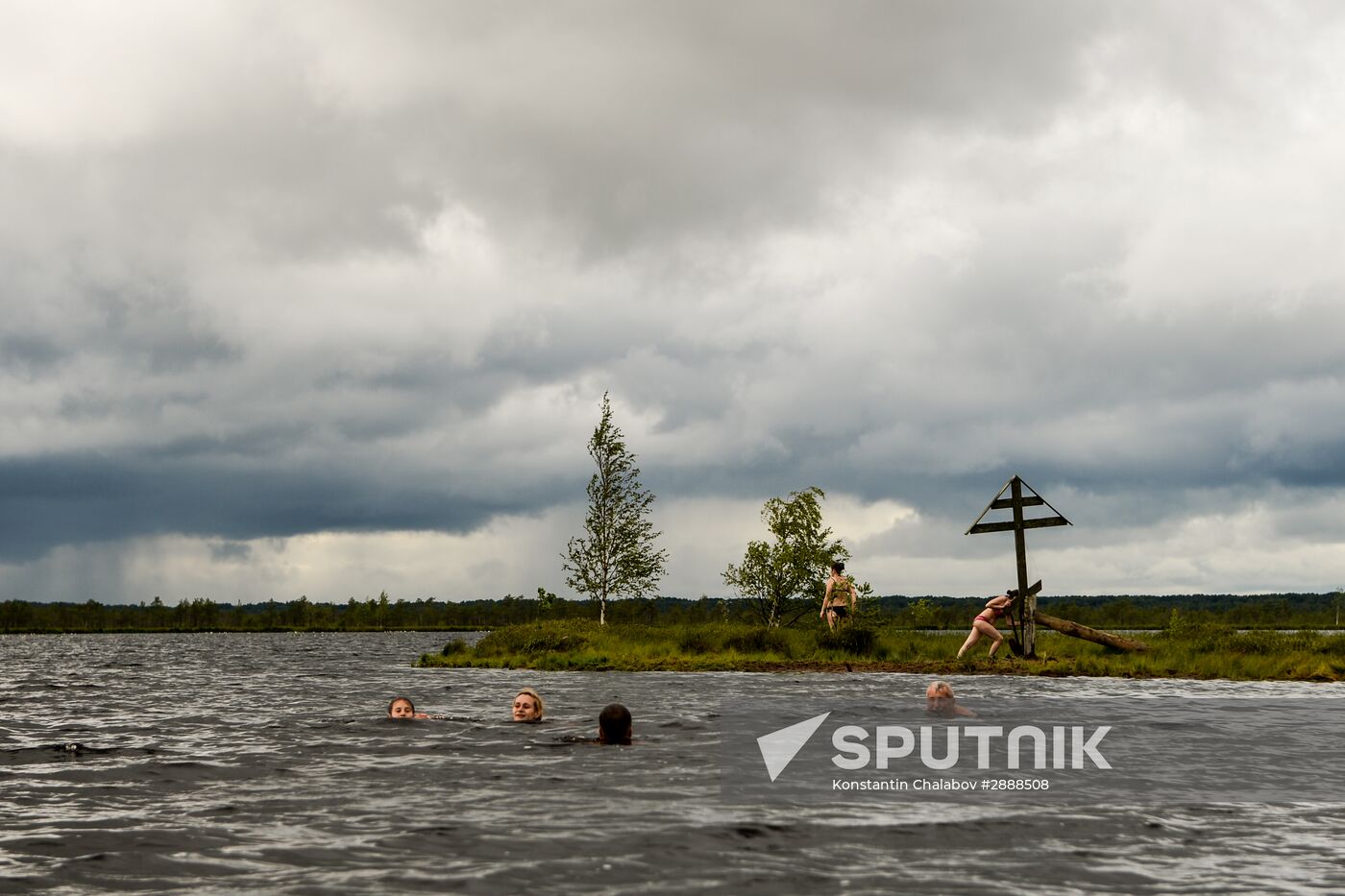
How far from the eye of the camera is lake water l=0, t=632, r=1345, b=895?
9312 millimetres

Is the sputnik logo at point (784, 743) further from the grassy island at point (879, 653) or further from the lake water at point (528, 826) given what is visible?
the grassy island at point (879, 653)

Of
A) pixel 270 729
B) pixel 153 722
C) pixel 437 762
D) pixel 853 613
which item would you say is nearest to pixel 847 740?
pixel 437 762

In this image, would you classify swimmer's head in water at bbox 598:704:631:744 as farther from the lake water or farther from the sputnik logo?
the sputnik logo

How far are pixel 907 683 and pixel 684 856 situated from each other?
20015 millimetres

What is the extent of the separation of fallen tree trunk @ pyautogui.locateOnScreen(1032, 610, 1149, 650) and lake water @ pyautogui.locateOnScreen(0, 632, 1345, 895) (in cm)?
1806

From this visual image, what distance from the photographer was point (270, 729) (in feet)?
Answer: 67.3

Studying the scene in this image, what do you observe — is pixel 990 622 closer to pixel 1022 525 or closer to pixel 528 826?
pixel 1022 525

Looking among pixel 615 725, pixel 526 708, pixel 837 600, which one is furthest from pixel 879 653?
pixel 615 725

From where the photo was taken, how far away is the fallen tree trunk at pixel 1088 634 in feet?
115

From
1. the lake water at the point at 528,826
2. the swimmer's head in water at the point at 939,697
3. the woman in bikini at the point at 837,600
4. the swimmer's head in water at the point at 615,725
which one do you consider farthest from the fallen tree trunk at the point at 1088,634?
the swimmer's head in water at the point at 615,725

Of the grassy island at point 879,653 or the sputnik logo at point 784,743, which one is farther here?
the grassy island at point 879,653

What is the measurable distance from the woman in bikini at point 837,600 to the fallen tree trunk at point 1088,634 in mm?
5983

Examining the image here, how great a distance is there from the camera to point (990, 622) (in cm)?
3569

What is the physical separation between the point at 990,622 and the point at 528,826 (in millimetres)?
27017
